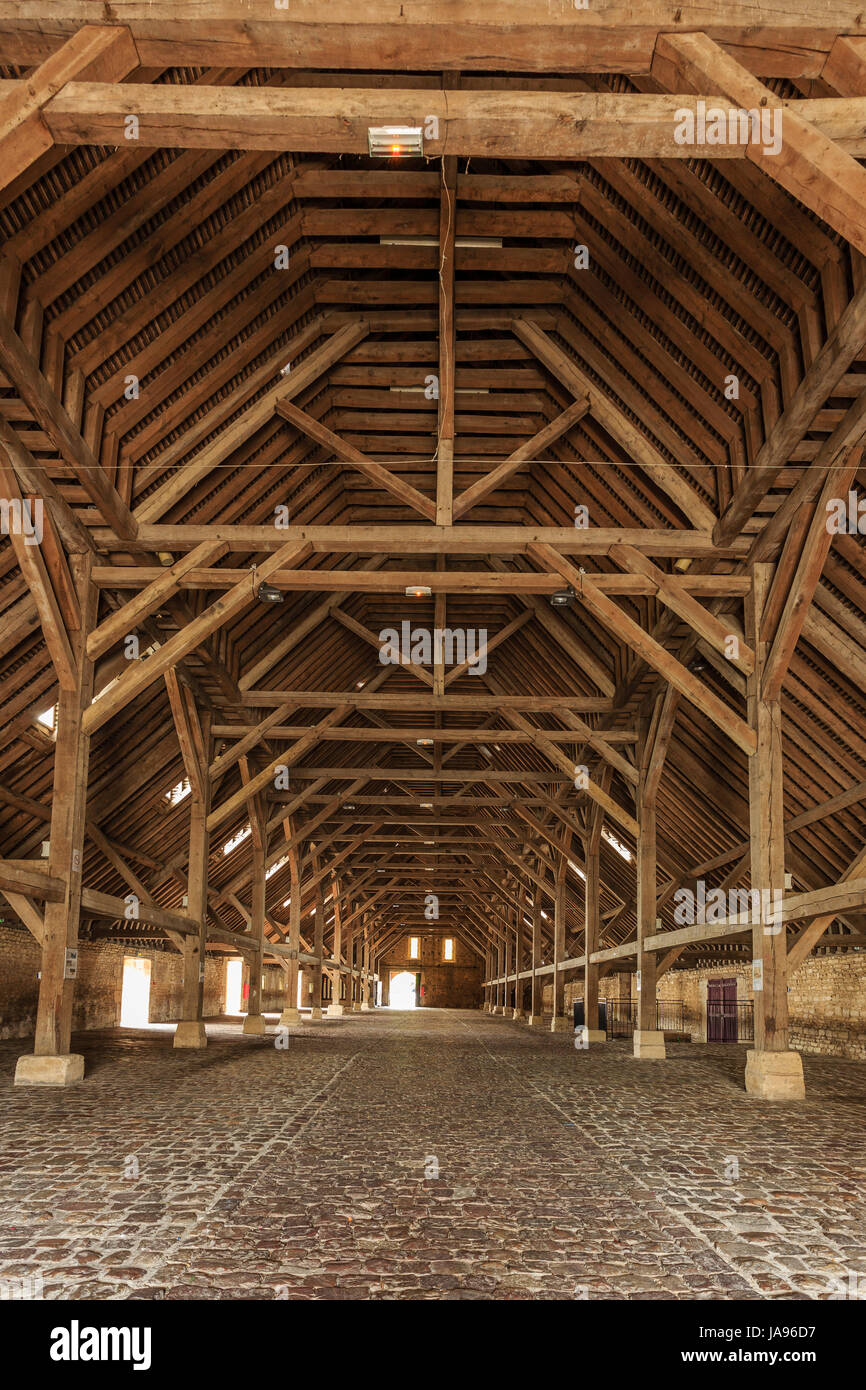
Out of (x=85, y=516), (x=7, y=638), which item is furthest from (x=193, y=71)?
(x=7, y=638)

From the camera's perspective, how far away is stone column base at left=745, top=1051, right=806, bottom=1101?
9.18 meters

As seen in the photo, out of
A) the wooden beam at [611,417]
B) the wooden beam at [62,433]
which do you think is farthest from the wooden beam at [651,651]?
the wooden beam at [62,433]

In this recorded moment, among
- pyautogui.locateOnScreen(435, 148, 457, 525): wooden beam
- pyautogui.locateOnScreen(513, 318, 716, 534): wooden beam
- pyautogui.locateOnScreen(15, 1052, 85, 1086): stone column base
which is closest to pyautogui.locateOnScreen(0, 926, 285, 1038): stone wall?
pyautogui.locateOnScreen(15, 1052, 85, 1086): stone column base

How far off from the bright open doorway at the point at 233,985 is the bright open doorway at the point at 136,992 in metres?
8.06

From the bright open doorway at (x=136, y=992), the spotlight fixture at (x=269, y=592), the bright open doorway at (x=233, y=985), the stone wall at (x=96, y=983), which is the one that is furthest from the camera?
the bright open doorway at (x=233, y=985)

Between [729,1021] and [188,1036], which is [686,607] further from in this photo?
[729,1021]

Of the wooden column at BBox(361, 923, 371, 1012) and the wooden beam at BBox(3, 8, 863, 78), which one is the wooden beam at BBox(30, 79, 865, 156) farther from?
the wooden column at BBox(361, 923, 371, 1012)

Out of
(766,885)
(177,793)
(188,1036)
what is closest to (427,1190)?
(766,885)

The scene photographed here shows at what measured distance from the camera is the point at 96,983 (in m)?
19.9

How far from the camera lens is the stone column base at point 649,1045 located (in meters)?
13.9

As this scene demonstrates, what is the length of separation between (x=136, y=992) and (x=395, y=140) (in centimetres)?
2093

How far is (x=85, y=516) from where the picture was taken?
9727 mm

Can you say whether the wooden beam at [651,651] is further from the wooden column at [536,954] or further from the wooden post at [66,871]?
the wooden column at [536,954]

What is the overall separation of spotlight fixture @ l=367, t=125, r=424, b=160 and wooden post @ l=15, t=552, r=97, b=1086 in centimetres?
589
